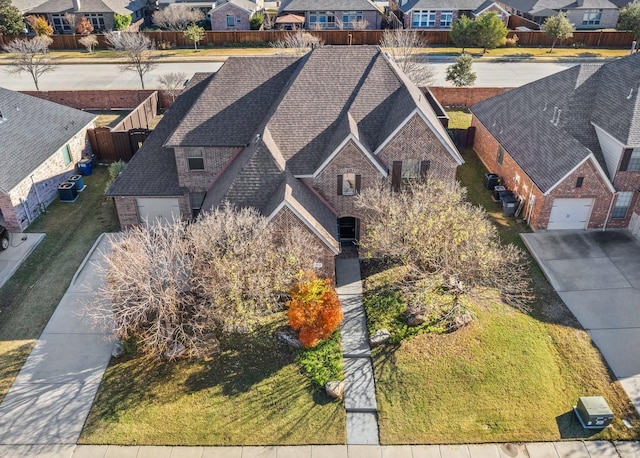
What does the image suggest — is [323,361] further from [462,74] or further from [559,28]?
[559,28]

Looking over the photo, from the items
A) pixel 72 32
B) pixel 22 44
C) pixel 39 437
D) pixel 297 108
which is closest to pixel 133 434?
pixel 39 437

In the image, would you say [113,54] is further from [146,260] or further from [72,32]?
[146,260]

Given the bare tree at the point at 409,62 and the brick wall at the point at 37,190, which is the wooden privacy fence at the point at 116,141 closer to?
the brick wall at the point at 37,190

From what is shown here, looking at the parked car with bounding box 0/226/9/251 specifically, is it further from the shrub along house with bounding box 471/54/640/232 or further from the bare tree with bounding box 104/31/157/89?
the shrub along house with bounding box 471/54/640/232

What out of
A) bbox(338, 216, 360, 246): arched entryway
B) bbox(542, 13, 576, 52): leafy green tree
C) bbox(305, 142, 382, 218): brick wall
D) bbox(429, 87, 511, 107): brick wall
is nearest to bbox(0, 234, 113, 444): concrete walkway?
bbox(305, 142, 382, 218): brick wall

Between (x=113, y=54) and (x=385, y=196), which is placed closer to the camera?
(x=385, y=196)

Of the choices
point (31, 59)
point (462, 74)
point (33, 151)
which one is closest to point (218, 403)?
point (33, 151)

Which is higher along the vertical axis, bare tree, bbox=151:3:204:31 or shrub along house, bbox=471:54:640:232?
bare tree, bbox=151:3:204:31
